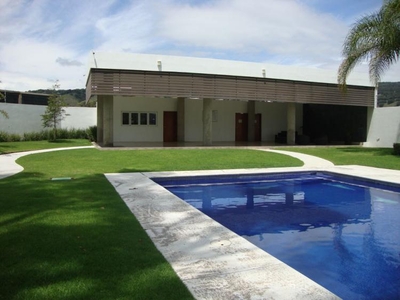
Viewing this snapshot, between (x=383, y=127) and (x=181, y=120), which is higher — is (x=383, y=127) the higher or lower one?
the lower one

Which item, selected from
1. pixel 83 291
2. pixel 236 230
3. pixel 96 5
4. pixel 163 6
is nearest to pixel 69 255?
pixel 83 291

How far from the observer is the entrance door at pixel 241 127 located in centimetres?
2973

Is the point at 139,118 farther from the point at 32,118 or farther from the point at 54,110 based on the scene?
the point at 32,118

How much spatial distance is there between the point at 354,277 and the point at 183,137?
22.6 m

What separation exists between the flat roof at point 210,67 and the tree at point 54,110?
701 cm

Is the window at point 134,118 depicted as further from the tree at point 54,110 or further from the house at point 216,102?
the tree at point 54,110

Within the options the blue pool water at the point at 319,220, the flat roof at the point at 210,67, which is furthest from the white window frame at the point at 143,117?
the blue pool water at the point at 319,220

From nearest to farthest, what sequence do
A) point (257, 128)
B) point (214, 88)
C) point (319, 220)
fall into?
point (319, 220) < point (214, 88) < point (257, 128)

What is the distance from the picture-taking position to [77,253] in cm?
434

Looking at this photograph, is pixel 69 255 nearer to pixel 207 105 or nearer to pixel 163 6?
pixel 163 6

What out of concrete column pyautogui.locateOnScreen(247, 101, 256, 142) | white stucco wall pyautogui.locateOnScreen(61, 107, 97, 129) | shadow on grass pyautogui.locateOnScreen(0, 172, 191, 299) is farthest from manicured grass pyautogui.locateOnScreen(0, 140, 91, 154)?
shadow on grass pyautogui.locateOnScreen(0, 172, 191, 299)

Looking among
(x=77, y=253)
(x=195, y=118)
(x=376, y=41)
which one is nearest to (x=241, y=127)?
(x=195, y=118)

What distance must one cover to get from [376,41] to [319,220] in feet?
47.5

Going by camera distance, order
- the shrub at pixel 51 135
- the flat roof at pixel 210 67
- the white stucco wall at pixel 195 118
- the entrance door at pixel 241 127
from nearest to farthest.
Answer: the flat roof at pixel 210 67 < the white stucco wall at pixel 195 118 < the shrub at pixel 51 135 < the entrance door at pixel 241 127
